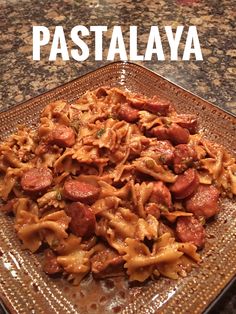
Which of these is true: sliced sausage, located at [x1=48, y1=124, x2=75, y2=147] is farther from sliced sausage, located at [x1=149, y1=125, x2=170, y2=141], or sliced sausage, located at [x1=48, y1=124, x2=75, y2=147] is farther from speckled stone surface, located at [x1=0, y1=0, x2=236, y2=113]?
speckled stone surface, located at [x1=0, y1=0, x2=236, y2=113]

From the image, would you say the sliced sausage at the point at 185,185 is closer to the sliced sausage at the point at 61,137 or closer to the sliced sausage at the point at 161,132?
the sliced sausage at the point at 161,132

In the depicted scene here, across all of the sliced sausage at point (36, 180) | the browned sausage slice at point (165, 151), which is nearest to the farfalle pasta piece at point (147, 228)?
the browned sausage slice at point (165, 151)

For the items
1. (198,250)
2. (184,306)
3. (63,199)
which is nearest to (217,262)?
(198,250)

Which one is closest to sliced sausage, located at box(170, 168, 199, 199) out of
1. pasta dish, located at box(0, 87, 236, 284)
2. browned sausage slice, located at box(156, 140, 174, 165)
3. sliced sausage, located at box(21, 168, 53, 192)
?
pasta dish, located at box(0, 87, 236, 284)

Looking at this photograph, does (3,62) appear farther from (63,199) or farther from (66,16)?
(63,199)

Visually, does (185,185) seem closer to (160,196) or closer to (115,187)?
(160,196)

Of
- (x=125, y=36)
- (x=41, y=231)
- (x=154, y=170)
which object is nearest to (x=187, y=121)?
(x=154, y=170)
